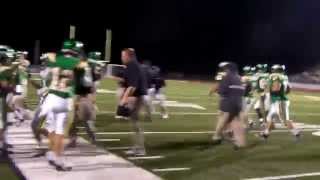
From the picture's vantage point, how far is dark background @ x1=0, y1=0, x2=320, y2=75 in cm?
5553

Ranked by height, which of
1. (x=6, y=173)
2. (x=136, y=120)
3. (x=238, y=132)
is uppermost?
(x=136, y=120)

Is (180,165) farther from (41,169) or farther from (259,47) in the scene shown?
(259,47)

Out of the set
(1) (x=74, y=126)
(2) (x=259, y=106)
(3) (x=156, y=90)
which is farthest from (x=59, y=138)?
(3) (x=156, y=90)

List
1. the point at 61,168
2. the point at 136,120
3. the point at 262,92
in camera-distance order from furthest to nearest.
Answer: the point at 262,92 < the point at 136,120 < the point at 61,168

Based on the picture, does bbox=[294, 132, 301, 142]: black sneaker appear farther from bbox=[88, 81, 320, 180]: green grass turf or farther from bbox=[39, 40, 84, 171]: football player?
bbox=[39, 40, 84, 171]: football player

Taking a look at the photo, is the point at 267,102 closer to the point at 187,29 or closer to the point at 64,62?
the point at 64,62

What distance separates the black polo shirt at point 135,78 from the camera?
35.3 ft

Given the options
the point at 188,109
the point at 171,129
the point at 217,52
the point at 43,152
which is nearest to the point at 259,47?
the point at 217,52

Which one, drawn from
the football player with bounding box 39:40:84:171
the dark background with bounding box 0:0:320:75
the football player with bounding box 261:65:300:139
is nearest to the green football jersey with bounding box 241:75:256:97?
the football player with bounding box 261:65:300:139

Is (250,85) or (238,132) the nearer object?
(238,132)

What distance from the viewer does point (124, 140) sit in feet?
43.7

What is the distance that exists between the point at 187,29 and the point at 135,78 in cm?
4606

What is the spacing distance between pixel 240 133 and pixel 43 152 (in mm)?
3962

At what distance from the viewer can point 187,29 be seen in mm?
56469
